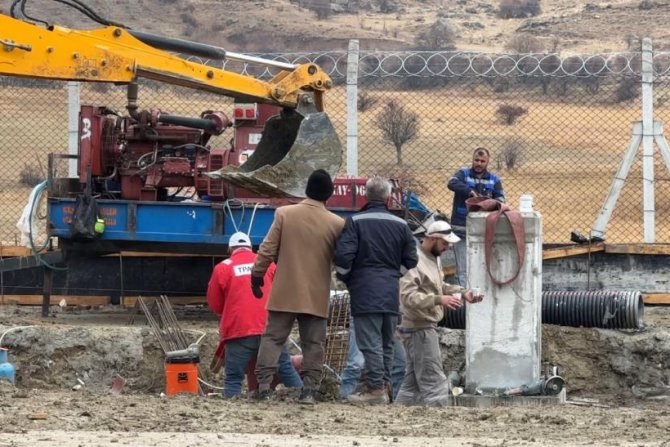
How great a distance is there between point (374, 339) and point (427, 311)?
711 mm

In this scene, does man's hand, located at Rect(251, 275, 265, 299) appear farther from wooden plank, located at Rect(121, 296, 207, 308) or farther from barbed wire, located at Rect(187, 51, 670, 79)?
wooden plank, located at Rect(121, 296, 207, 308)

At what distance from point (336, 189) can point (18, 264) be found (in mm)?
3706

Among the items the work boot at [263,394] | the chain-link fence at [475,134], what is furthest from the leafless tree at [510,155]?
the work boot at [263,394]

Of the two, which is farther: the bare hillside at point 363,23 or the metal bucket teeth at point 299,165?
the bare hillside at point 363,23

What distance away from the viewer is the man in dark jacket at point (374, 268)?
12.7 m

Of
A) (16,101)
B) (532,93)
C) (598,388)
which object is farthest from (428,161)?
(598,388)

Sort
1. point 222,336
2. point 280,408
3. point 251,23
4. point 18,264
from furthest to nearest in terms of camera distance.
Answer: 1. point 251,23
2. point 18,264
3. point 222,336
4. point 280,408

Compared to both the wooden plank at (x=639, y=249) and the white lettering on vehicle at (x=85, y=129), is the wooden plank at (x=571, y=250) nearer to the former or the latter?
the wooden plank at (x=639, y=249)

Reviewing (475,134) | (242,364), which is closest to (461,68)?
(475,134)

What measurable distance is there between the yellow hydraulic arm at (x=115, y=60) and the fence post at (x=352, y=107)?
3349mm

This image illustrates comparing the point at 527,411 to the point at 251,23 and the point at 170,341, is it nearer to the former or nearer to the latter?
the point at 170,341

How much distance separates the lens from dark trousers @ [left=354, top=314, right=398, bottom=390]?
12.8 m

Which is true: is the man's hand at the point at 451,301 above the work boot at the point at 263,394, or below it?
above

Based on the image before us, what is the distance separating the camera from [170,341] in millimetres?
16469
